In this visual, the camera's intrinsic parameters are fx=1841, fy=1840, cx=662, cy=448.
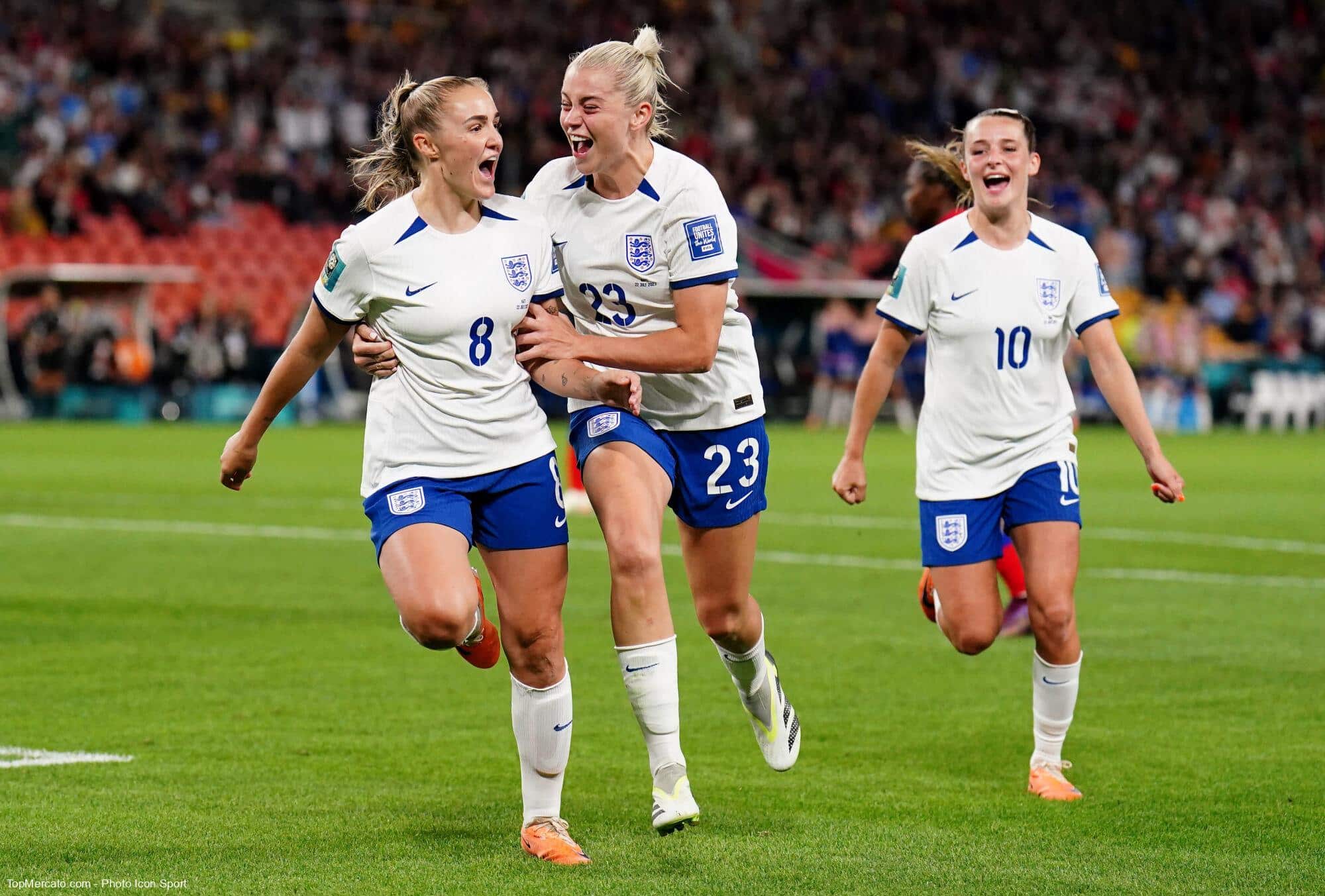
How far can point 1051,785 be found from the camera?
19.5ft

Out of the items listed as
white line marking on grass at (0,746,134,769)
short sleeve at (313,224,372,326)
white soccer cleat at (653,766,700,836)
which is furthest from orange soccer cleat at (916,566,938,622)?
white line marking on grass at (0,746,134,769)

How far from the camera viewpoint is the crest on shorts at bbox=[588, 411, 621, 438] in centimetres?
573

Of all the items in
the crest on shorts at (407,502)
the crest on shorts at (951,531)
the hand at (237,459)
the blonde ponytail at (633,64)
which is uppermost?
the blonde ponytail at (633,64)

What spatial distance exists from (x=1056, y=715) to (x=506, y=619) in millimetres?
2025

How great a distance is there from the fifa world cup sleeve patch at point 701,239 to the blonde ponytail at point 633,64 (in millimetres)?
415

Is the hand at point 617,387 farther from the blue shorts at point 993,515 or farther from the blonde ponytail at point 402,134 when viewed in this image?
the blue shorts at point 993,515

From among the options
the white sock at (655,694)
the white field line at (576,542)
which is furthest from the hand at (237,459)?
the white field line at (576,542)

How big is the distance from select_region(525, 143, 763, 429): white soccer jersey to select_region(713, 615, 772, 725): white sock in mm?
814

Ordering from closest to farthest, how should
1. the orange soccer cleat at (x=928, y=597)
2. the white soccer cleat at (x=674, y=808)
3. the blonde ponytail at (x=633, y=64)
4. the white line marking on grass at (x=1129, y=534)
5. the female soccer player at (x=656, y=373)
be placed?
the white soccer cleat at (x=674, y=808), the female soccer player at (x=656, y=373), the blonde ponytail at (x=633, y=64), the orange soccer cleat at (x=928, y=597), the white line marking on grass at (x=1129, y=534)

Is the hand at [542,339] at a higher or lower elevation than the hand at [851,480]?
higher

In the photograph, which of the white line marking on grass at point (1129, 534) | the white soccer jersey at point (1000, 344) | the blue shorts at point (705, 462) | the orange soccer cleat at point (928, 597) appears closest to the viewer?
the blue shorts at point (705, 462)

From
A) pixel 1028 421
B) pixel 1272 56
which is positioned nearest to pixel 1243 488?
pixel 1028 421

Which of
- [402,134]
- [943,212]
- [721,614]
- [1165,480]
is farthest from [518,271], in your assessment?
[943,212]

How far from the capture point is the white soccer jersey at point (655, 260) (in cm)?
Result: 558
